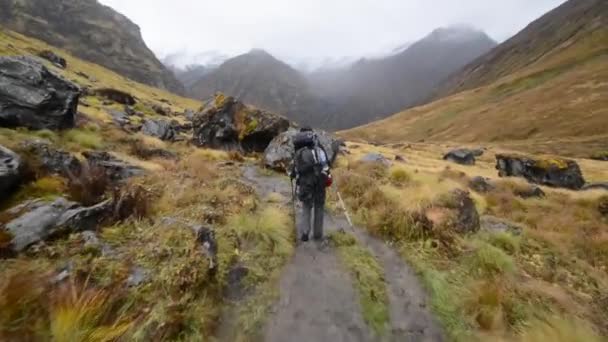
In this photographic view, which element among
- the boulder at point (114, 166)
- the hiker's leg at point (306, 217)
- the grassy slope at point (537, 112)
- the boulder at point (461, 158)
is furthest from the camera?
the grassy slope at point (537, 112)

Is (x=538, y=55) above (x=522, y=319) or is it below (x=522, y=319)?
above

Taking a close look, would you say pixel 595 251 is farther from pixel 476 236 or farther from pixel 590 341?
pixel 590 341

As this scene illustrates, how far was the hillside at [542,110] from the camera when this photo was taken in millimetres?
91188

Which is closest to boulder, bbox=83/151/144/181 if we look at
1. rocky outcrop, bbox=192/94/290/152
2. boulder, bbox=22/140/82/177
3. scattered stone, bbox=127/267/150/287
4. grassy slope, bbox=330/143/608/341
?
boulder, bbox=22/140/82/177

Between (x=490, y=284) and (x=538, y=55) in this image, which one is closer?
(x=490, y=284)

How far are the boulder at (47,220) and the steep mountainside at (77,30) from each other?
197m

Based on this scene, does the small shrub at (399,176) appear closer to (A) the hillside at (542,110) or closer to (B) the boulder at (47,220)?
(B) the boulder at (47,220)

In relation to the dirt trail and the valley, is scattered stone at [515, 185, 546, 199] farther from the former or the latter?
the dirt trail

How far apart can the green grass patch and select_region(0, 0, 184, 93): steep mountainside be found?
199m

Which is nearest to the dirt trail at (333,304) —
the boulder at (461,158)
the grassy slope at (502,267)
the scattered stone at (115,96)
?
the grassy slope at (502,267)

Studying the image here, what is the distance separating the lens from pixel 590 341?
4473 millimetres

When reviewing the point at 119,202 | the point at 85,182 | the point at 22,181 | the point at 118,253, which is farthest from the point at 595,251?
the point at 22,181

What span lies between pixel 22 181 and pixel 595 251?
14318 millimetres

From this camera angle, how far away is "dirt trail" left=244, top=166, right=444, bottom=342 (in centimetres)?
500
